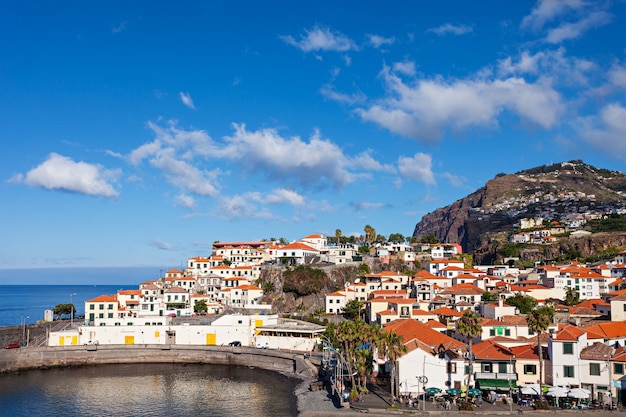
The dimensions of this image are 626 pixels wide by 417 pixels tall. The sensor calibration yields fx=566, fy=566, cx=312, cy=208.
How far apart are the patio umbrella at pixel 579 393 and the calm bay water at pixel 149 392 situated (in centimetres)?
2258

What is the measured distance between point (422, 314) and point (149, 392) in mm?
34921

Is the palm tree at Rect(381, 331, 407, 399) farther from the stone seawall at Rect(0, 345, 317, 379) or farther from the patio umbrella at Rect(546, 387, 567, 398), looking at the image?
the stone seawall at Rect(0, 345, 317, 379)

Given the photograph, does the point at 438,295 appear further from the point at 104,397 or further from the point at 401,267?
the point at 104,397

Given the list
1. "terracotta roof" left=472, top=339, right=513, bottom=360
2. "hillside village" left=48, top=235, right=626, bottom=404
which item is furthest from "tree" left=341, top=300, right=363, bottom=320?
"terracotta roof" left=472, top=339, right=513, bottom=360

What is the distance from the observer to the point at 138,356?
7881cm

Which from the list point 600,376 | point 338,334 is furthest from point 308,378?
point 600,376

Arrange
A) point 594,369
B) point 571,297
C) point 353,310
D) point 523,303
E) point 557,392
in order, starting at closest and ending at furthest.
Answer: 1. point 557,392
2. point 594,369
3. point 523,303
4. point 571,297
5. point 353,310

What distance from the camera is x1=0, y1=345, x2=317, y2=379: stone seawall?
74.4 m

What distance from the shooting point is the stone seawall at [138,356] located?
74375mm

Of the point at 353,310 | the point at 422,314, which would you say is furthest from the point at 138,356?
the point at 422,314

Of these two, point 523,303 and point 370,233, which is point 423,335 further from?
point 370,233

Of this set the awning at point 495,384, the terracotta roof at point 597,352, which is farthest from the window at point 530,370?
the terracotta roof at point 597,352

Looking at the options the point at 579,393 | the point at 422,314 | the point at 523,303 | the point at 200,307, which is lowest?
the point at 579,393

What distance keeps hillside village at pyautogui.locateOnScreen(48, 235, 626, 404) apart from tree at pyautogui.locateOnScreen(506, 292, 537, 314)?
0.30 meters
